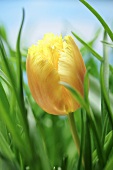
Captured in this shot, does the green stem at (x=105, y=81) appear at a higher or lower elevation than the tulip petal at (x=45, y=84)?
lower

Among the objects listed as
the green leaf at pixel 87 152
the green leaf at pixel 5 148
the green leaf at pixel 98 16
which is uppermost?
the green leaf at pixel 98 16

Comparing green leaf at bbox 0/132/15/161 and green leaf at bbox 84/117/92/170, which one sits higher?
green leaf at bbox 0/132/15/161

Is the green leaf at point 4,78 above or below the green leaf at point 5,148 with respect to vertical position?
above

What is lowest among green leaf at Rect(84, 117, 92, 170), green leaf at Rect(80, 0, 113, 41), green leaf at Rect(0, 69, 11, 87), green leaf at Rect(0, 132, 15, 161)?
green leaf at Rect(84, 117, 92, 170)

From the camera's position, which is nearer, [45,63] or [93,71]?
[45,63]

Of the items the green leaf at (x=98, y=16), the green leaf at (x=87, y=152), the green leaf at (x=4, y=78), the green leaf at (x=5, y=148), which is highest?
the green leaf at (x=98, y=16)

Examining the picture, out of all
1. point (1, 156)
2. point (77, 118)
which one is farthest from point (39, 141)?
point (77, 118)

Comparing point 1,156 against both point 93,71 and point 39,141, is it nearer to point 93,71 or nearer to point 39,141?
point 39,141

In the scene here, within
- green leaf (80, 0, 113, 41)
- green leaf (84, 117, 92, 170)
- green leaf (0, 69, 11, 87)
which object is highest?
green leaf (80, 0, 113, 41)
